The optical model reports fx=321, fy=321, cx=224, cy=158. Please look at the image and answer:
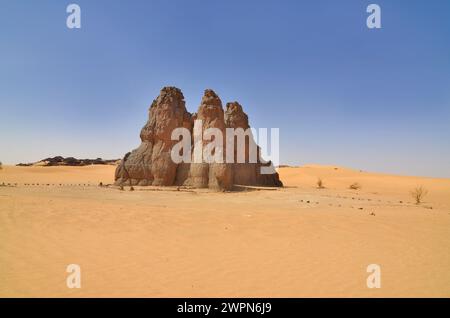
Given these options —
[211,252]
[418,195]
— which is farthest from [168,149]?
[211,252]

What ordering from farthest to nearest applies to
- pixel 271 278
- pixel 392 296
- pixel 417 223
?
pixel 417 223
pixel 271 278
pixel 392 296

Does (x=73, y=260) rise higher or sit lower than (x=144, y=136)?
lower

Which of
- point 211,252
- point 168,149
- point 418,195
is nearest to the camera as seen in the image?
point 211,252

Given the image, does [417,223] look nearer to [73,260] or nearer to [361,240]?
[361,240]

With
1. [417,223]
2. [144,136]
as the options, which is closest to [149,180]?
[144,136]

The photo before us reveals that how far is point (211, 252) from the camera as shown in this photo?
18.4 feet

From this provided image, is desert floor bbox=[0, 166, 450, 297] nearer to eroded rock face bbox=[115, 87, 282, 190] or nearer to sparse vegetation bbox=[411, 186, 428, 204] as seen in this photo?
sparse vegetation bbox=[411, 186, 428, 204]

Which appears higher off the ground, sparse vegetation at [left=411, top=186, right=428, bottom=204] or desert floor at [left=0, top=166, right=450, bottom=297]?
desert floor at [left=0, top=166, right=450, bottom=297]

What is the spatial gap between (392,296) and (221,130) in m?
17.3

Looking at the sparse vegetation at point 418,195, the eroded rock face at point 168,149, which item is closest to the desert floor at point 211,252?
the sparse vegetation at point 418,195

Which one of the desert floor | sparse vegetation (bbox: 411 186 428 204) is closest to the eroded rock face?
sparse vegetation (bbox: 411 186 428 204)

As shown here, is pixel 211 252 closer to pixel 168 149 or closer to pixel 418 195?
pixel 418 195

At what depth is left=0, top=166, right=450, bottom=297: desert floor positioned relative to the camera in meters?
4.07
